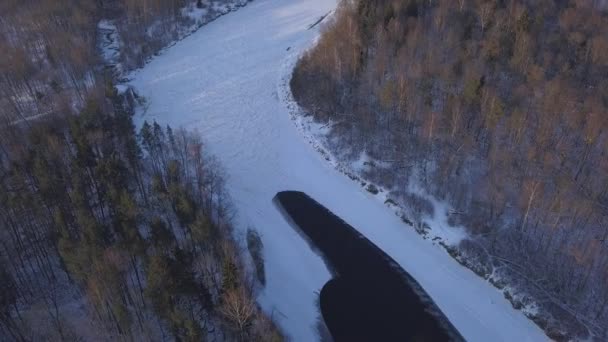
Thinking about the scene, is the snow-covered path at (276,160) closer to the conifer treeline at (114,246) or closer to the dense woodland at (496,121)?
the dense woodland at (496,121)

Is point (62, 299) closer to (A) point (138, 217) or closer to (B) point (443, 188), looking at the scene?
(A) point (138, 217)

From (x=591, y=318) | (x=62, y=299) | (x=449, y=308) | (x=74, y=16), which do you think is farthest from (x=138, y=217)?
(x=74, y=16)

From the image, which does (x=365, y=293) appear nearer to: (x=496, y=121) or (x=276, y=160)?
(x=276, y=160)

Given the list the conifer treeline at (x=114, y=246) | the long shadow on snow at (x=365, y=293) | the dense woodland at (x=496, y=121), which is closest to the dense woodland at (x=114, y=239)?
the conifer treeline at (x=114, y=246)

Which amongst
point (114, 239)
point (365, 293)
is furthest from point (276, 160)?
point (114, 239)

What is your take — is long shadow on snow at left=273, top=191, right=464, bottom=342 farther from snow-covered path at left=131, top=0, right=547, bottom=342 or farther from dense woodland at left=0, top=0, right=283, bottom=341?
dense woodland at left=0, top=0, right=283, bottom=341

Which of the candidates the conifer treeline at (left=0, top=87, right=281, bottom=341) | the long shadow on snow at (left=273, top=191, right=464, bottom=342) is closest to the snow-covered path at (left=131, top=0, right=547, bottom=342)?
the long shadow on snow at (left=273, top=191, right=464, bottom=342)

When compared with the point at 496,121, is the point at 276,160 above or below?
below
